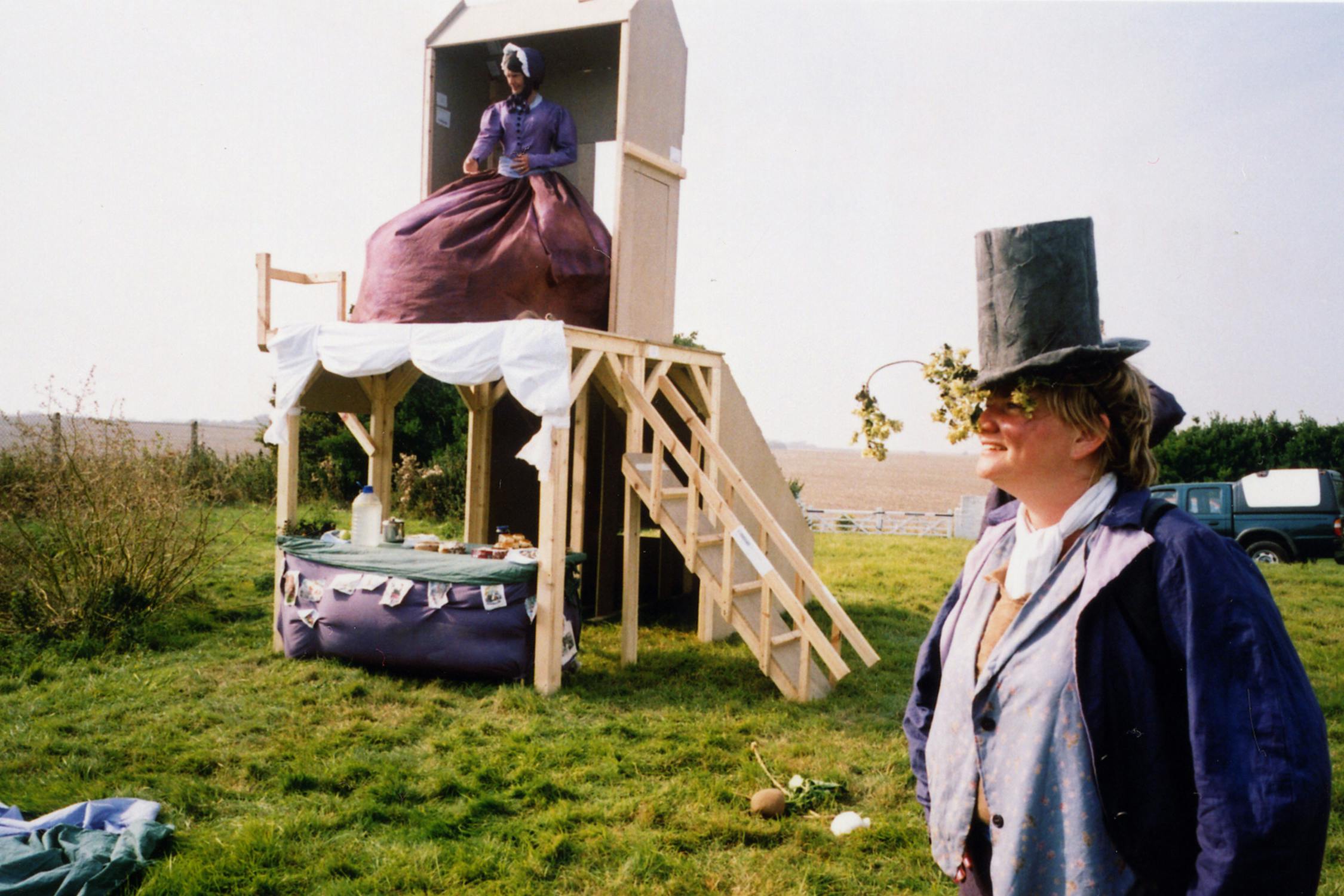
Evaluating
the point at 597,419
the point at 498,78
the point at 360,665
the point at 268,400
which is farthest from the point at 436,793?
the point at 268,400

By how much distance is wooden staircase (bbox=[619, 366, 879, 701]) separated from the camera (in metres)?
6.12

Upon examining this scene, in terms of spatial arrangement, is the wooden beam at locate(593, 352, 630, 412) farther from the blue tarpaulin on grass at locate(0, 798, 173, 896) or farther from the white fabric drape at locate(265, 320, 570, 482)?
the blue tarpaulin on grass at locate(0, 798, 173, 896)

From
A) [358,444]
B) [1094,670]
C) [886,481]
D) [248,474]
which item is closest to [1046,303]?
[1094,670]

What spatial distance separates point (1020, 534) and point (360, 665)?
567 centimetres

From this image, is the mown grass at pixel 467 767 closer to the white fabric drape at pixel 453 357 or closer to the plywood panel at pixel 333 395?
the white fabric drape at pixel 453 357

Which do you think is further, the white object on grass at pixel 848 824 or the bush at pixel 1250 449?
the bush at pixel 1250 449

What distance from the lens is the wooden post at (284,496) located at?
22.4 ft

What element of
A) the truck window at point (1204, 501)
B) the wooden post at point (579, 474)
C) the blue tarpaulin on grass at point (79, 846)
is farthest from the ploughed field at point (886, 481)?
the blue tarpaulin on grass at point (79, 846)

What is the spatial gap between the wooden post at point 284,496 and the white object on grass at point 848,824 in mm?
4545

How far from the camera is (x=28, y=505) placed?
7762mm

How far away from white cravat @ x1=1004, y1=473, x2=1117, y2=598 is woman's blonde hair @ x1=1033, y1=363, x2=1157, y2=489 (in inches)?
1.9

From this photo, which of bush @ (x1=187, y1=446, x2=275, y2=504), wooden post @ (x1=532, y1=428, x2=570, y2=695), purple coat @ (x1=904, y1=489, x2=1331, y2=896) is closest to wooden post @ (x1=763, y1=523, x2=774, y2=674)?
wooden post @ (x1=532, y1=428, x2=570, y2=695)

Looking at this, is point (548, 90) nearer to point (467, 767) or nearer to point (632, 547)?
point (632, 547)

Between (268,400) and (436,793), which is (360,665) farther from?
(268,400)
